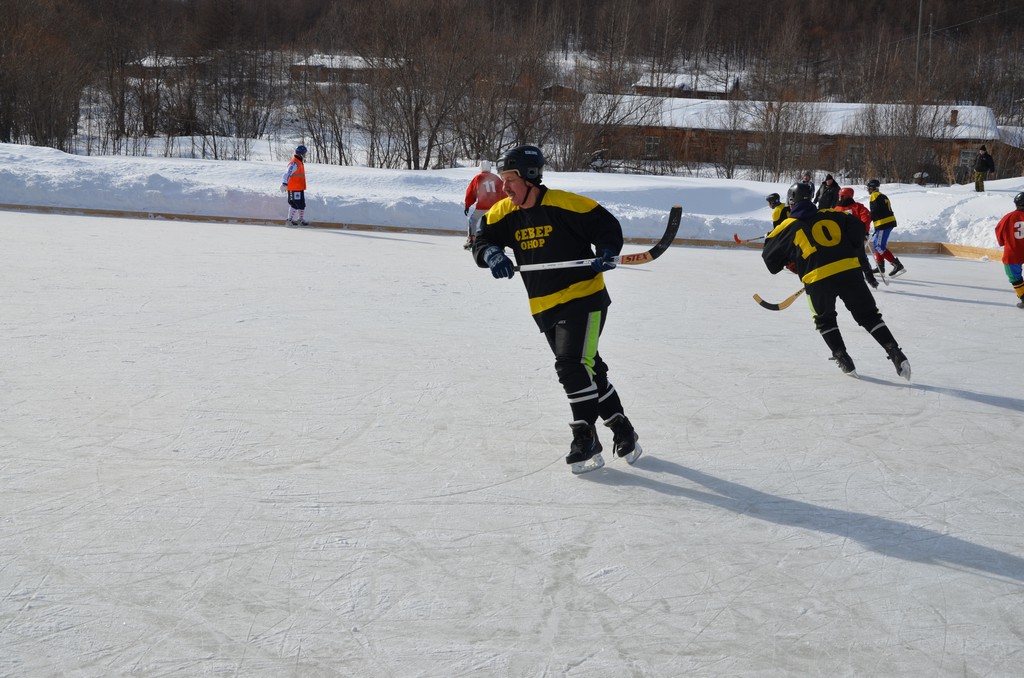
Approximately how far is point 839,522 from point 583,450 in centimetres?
98

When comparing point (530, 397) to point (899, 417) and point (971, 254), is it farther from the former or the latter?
point (971, 254)

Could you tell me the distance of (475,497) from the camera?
307cm

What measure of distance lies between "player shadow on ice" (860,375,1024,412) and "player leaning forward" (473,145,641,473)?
7.52ft

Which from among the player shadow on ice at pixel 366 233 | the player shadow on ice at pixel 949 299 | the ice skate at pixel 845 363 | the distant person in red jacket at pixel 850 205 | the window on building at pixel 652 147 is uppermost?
the window on building at pixel 652 147

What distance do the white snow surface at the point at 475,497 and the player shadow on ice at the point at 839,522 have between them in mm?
13

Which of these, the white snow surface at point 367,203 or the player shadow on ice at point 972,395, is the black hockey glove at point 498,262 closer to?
the player shadow on ice at point 972,395

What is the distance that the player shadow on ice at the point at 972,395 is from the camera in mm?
4574

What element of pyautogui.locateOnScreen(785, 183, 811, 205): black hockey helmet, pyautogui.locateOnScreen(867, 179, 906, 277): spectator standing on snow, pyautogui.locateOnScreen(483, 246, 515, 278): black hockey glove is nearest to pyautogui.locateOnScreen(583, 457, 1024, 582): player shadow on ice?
pyautogui.locateOnScreen(483, 246, 515, 278): black hockey glove

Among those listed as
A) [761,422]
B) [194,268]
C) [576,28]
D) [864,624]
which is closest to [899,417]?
[761,422]

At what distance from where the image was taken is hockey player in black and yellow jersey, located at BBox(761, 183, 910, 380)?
5172 mm

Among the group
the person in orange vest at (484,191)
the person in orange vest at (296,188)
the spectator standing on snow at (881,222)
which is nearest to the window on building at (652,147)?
the person in orange vest at (296,188)

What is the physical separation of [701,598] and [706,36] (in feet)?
164

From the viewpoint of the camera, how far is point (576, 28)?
4528cm

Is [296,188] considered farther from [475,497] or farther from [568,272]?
[475,497]
